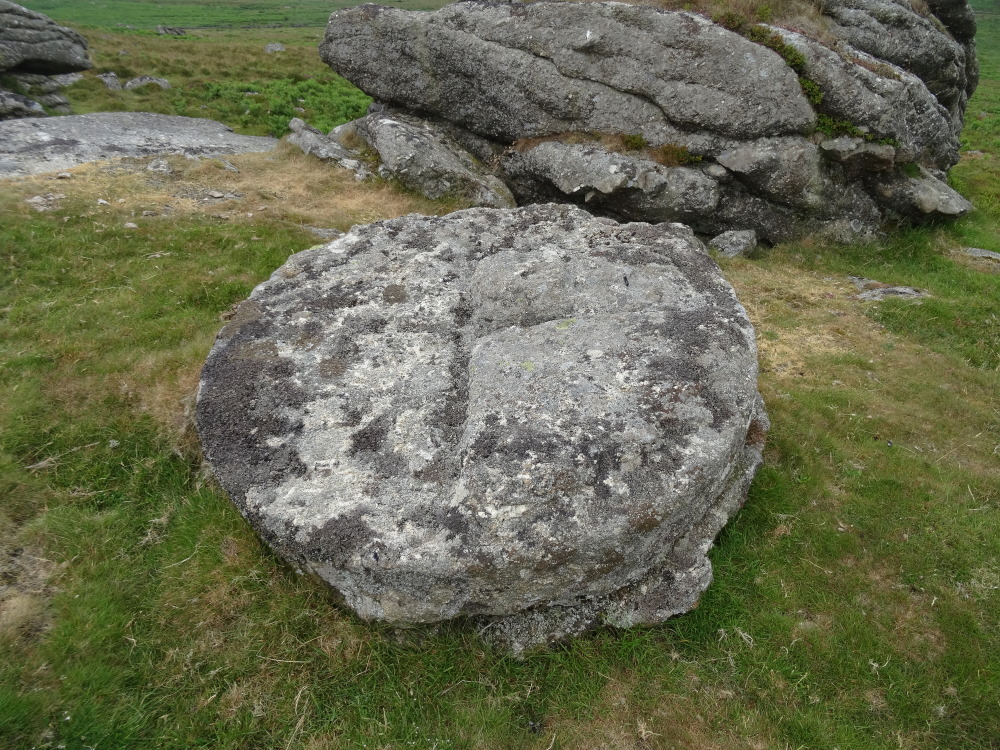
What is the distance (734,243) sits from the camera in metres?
15.8

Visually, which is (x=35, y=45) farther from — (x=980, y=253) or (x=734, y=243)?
(x=980, y=253)

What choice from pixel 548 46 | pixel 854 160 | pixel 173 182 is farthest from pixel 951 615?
pixel 173 182

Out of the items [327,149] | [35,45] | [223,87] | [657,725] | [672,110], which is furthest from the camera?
[223,87]

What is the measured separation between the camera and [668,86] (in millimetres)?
16078

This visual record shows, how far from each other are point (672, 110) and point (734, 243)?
12.9ft

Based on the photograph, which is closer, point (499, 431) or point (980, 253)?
point (499, 431)

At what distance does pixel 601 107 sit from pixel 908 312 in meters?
9.32

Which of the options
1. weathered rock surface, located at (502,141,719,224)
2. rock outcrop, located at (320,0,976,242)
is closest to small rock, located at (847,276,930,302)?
rock outcrop, located at (320,0,976,242)

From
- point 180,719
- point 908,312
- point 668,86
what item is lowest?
point 908,312

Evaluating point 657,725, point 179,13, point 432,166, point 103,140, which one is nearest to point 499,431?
point 657,725

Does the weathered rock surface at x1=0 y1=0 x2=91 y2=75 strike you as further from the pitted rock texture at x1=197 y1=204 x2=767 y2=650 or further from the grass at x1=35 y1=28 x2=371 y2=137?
the pitted rock texture at x1=197 y1=204 x2=767 y2=650

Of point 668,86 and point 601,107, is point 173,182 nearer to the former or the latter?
point 601,107

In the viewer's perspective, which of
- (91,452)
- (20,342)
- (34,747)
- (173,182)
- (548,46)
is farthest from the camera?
(548,46)

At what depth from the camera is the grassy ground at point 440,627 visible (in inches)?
201
